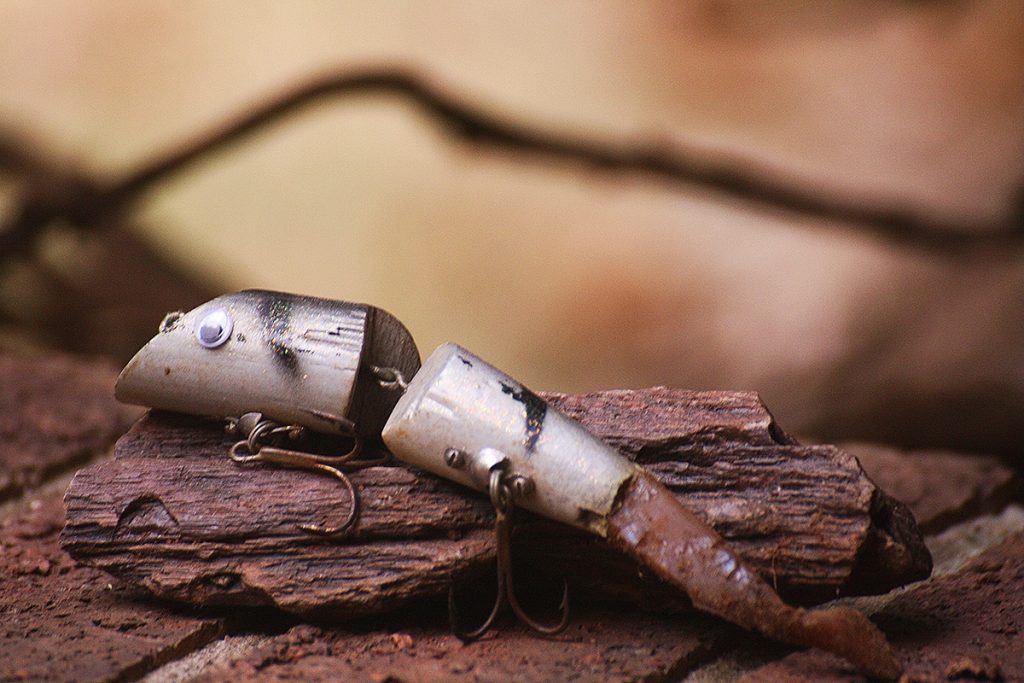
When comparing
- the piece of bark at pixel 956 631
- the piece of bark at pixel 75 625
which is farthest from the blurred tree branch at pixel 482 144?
the piece of bark at pixel 75 625

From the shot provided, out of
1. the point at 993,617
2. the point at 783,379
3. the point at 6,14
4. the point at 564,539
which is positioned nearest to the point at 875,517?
the point at 993,617

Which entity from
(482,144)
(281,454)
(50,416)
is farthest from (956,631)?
(482,144)

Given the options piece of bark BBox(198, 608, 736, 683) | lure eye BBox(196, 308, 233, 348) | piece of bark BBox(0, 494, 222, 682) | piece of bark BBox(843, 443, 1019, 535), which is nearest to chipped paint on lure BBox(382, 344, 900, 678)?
piece of bark BBox(198, 608, 736, 683)

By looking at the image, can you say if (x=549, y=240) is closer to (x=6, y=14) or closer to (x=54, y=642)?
(x=6, y=14)

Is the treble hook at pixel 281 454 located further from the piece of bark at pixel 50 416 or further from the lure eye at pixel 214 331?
the piece of bark at pixel 50 416

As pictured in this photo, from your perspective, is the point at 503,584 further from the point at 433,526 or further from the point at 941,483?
the point at 941,483

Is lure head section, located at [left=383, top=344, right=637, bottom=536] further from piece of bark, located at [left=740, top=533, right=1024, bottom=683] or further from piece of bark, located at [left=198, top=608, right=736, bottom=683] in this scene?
piece of bark, located at [left=740, top=533, right=1024, bottom=683]
